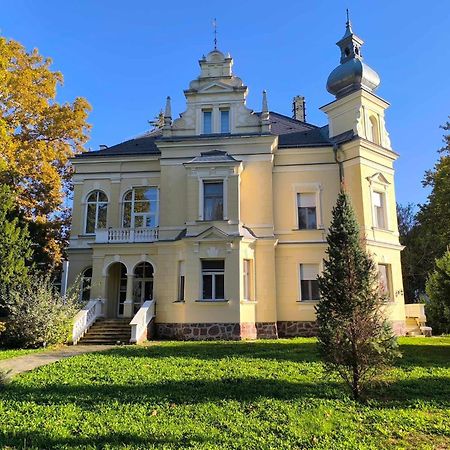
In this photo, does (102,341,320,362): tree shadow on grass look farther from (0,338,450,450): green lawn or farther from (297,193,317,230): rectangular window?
(297,193,317,230): rectangular window

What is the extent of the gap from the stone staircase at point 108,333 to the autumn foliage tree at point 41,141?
19.8 feet

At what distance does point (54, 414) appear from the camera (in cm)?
714

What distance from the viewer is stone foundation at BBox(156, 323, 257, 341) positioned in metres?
18.2

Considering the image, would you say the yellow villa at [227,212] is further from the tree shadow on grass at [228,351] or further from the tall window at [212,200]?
the tree shadow on grass at [228,351]

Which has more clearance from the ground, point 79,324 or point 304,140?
point 304,140

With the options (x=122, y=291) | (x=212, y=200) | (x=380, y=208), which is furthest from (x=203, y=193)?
(x=380, y=208)

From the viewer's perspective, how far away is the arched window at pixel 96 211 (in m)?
23.1

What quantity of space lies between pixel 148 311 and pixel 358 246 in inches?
493

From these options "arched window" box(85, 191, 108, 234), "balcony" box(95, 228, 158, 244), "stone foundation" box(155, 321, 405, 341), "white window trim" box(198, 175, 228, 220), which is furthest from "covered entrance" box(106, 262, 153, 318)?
A: "white window trim" box(198, 175, 228, 220)

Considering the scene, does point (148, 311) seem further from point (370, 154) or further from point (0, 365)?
point (370, 154)

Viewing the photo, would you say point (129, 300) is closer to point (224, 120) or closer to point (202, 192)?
point (202, 192)

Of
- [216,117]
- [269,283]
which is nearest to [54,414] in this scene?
[269,283]

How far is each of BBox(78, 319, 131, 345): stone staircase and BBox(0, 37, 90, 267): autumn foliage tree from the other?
238 inches

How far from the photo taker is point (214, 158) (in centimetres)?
1980
